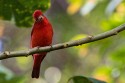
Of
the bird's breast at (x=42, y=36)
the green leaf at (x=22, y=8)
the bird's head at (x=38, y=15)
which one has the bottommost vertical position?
the bird's breast at (x=42, y=36)

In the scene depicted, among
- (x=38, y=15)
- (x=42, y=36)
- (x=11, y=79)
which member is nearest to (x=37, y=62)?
(x=42, y=36)

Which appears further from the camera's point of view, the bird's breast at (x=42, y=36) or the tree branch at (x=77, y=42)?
the bird's breast at (x=42, y=36)

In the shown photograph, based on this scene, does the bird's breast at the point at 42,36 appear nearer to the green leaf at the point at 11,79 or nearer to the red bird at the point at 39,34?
the red bird at the point at 39,34

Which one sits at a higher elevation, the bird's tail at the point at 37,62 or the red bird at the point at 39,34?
the red bird at the point at 39,34

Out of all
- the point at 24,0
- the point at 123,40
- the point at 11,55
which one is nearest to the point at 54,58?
the point at 123,40

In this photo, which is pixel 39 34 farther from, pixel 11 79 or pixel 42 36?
pixel 11 79

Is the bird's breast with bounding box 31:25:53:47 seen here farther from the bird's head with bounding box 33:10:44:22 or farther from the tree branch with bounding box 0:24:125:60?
the tree branch with bounding box 0:24:125:60

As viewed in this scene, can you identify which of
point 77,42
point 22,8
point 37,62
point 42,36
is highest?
point 22,8

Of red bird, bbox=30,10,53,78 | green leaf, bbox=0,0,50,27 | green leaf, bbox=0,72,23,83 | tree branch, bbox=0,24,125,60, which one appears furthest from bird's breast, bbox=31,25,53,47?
tree branch, bbox=0,24,125,60

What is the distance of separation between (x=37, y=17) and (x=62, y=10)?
4.77 metres

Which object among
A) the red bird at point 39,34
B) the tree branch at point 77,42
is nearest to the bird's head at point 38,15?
the red bird at point 39,34

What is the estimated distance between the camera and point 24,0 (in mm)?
2592

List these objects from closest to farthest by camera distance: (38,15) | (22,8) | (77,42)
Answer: (77,42)
(38,15)
(22,8)

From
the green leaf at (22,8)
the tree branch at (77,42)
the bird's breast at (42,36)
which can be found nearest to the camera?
the tree branch at (77,42)
